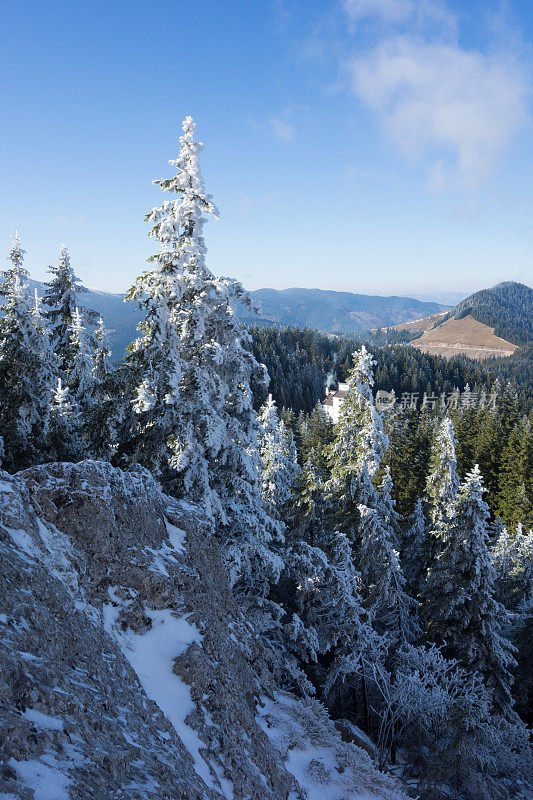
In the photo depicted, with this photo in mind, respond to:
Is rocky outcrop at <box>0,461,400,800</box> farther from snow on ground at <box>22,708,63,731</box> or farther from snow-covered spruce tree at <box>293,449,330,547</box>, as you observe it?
snow-covered spruce tree at <box>293,449,330,547</box>

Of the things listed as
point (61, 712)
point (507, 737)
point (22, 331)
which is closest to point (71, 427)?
point (22, 331)

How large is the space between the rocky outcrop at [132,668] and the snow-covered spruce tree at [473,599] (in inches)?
351

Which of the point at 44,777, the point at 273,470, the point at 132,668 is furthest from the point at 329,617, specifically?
the point at 44,777

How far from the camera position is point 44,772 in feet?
11.4

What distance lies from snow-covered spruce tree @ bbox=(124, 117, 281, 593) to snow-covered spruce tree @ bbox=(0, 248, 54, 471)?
16.8 ft

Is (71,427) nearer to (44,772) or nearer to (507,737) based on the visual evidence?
(44,772)

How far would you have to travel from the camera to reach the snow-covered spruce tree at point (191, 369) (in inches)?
376

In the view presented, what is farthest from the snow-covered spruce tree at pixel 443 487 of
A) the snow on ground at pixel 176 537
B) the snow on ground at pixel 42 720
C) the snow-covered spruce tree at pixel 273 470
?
the snow on ground at pixel 42 720

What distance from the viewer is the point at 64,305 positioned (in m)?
18.3

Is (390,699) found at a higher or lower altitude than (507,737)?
higher

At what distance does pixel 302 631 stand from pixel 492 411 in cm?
4460

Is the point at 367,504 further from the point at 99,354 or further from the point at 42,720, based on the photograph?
the point at 42,720

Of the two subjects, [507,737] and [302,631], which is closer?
[302,631]

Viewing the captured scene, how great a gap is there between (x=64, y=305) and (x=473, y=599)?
20074 millimetres
